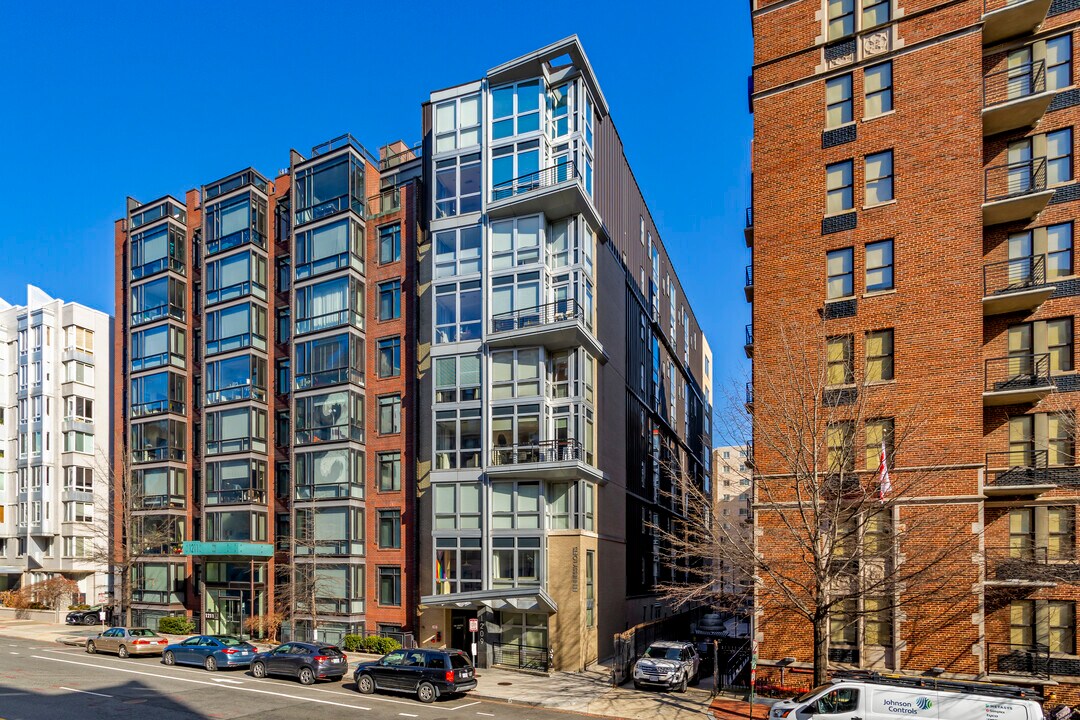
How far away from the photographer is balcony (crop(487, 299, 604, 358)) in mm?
31703

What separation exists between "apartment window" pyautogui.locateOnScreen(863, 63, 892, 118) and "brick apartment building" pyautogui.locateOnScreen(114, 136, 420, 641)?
68.0 ft

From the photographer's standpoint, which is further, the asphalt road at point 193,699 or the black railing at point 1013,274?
the black railing at point 1013,274

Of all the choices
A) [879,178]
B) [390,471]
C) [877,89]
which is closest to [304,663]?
[390,471]

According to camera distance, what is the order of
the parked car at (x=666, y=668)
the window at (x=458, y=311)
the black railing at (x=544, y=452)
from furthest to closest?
1. the window at (x=458, y=311)
2. the black railing at (x=544, y=452)
3. the parked car at (x=666, y=668)

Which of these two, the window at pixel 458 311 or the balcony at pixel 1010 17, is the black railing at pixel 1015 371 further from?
the window at pixel 458 311

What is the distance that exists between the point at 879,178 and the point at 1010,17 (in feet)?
20.2

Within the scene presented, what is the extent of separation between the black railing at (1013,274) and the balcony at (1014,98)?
14.4 feet

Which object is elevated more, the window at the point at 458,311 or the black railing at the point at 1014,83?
the black railing at the point at 1014,83

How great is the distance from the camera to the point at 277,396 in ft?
133

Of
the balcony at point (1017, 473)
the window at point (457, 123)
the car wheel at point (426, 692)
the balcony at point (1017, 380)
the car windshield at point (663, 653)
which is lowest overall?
the car wheel at point (426, 692)

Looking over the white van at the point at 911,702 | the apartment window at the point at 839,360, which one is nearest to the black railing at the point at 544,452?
the apartment window at the point at 839,360

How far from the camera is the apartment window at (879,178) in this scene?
24969mm

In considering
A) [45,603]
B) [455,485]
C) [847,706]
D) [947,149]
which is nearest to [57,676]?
[455,485]

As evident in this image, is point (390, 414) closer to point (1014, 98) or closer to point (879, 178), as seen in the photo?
Answer: point (879, 178)
